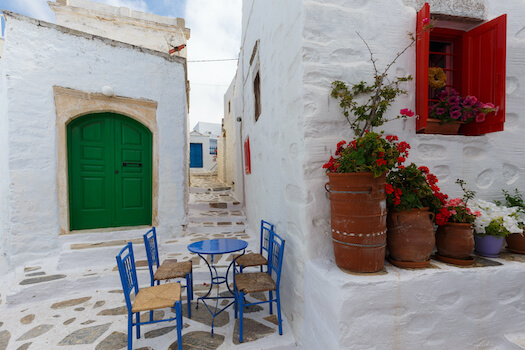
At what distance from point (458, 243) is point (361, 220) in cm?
86

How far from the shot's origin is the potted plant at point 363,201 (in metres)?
1.65

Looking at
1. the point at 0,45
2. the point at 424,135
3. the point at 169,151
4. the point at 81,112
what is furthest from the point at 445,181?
the point at 0,45

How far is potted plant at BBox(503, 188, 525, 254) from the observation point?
6.86ft

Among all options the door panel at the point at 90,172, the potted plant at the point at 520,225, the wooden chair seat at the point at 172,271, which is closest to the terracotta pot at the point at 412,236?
the potted plant at the point at 520,225

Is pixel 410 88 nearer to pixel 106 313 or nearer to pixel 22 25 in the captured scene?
pixel 106 313

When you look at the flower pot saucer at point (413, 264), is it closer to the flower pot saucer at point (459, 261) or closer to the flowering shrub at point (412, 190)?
the flower pot saucer at point (459, 261)

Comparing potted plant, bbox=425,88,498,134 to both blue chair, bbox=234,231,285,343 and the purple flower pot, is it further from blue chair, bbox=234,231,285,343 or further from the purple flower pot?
blue chair, bbox=234,231,285,343

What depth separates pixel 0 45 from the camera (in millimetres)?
7191

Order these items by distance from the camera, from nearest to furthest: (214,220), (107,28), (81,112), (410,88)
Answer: (410,88) < (81,112) < (214,220) < (107,28)

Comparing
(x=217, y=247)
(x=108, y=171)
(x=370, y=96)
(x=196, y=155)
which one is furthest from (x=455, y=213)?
(x=196, y=155)

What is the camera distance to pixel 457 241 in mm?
1882

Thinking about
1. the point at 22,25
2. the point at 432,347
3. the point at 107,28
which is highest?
the point at 107,28

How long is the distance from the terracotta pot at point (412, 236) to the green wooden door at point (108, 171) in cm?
406

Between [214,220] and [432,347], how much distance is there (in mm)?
→ 4256
